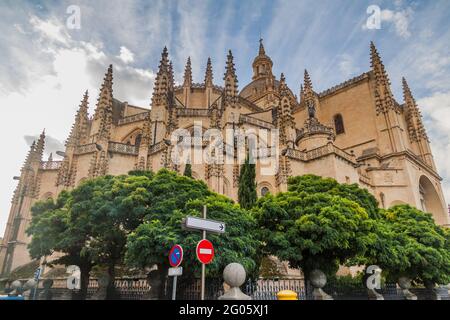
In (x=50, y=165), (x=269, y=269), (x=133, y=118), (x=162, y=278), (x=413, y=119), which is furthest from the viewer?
(x=413, y=119)

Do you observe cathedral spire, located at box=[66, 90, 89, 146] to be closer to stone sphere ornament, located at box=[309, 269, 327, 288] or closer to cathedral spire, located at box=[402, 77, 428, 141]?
stone sphere ornament, located at box=[309, 269, 327, 288]

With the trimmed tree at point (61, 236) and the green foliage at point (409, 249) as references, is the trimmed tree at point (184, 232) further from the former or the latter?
the green foliage at point (409, 249)

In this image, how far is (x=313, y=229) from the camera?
36.0ft

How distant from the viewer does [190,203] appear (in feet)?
35.2

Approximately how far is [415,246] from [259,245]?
7841mm

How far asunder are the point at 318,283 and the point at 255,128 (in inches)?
658

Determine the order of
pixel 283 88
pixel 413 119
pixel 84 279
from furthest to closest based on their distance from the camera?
pixel 413 119 → pixel 283 88 → pixel 84 279

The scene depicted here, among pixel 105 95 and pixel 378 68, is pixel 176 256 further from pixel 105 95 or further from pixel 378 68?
pixel 378 68

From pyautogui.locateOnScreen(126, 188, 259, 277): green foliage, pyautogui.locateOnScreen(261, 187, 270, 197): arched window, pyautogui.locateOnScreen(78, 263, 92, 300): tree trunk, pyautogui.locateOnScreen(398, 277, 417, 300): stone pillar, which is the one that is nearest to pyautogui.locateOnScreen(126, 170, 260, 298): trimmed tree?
pyautogui.locateOnScreen(126, 188, 259, 277): green foliage

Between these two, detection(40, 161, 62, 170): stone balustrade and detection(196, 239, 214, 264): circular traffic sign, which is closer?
detection(196, 239, 214, 264): circular traffic sign

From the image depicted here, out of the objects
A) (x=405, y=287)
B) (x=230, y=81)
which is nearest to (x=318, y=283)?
(x=405, y=287)

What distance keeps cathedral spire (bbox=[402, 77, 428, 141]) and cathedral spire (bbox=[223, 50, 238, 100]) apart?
23.1m

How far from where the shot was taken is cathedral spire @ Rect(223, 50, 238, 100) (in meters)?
25.5

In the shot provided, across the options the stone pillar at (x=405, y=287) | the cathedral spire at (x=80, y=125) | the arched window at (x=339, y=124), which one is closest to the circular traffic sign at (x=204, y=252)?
the stone pillar at (x=405, y=287)
